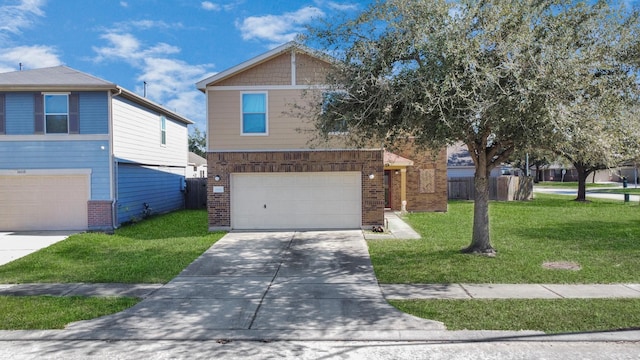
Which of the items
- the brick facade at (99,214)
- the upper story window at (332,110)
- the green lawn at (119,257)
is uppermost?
the upper story window at (332,110)

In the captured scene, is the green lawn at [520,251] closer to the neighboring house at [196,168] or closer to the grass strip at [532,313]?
the grass strip at [532,313]

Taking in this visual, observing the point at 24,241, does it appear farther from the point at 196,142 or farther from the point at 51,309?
the point at 196,142

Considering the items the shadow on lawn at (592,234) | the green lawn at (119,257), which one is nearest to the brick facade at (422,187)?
the shadow on lawn at (592,234)

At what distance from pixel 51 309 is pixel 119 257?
392 centimetres

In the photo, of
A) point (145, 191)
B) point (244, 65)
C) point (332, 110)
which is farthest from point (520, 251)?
point (145, 191)

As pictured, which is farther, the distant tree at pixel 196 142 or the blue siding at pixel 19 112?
the distant tree at pixel 196 142

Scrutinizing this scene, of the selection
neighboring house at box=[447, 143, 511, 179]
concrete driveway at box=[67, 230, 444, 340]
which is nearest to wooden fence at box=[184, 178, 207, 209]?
concrete driveway at box=[67, 230, 444, 340]

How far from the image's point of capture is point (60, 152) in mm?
14641

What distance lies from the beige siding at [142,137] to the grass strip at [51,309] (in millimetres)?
8531

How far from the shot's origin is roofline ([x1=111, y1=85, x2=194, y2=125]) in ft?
48.1

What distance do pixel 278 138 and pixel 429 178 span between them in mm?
8593

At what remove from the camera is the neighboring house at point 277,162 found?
1420 centimetres

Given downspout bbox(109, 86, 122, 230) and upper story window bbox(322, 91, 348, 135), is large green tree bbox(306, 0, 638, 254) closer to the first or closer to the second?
upper story window bbox(322, 91, 348, 135)

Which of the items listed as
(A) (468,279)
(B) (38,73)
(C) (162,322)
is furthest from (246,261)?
(B) (38,73)
